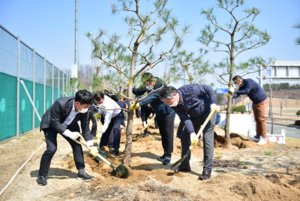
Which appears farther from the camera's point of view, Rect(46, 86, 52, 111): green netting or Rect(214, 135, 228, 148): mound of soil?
Rect(46, 86, 52, 111): green netting

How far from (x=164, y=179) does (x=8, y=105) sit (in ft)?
16.2

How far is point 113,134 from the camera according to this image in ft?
15.4

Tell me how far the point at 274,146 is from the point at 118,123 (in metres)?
3.69

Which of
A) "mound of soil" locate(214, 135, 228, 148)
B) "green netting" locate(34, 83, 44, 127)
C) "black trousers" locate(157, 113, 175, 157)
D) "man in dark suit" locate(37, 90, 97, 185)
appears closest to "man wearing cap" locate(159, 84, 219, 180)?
"black trousers" locate(157, 113, 175, 157)

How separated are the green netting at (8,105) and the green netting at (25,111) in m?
0.47

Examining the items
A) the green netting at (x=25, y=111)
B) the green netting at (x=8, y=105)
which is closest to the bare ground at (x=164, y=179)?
A: the green netting at (x=8, y=105)

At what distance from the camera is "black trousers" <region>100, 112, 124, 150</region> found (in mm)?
4547

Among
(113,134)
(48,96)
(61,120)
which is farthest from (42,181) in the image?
(48,96)

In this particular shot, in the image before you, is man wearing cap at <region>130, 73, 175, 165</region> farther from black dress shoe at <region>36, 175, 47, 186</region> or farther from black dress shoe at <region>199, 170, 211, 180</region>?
black dress shoe at <region>36, 175, 47, 186</region>

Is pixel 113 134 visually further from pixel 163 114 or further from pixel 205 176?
pixel 205 176

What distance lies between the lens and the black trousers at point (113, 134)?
455 cm

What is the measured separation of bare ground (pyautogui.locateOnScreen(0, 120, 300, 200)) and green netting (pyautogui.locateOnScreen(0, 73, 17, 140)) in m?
0.92

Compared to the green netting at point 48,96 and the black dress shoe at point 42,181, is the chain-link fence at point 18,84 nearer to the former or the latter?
the green netting at point 48,96

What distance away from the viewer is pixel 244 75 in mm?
5484
